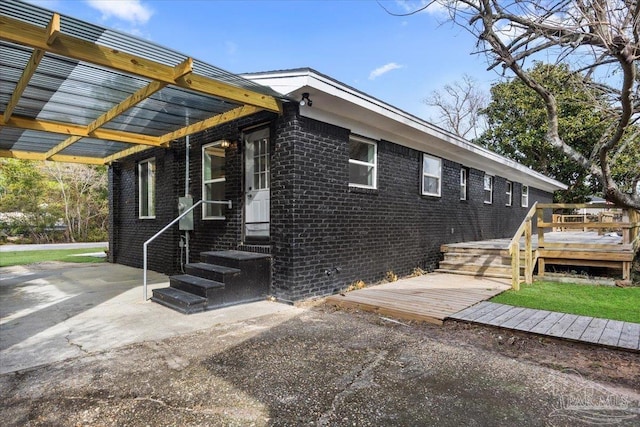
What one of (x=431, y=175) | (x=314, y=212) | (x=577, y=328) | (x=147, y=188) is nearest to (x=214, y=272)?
(x=314, y=212)

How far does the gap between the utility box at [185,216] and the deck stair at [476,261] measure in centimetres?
571

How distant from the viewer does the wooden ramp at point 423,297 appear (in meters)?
4.79

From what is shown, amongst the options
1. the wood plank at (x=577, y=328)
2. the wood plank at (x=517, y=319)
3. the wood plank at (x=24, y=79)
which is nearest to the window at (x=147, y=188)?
the wood plank at (x=24, y=79)

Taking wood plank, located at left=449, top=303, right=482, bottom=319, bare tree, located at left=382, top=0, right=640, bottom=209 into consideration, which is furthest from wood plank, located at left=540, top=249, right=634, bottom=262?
wood plank, located at left=449, top=303, right=482, bottom=319

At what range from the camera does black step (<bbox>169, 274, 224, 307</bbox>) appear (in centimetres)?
516

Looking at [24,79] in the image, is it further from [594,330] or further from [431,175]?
[431,175]

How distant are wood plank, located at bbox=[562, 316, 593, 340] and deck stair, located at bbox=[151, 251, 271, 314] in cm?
391

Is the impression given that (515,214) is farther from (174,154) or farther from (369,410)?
(369,410)

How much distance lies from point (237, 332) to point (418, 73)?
803 cm

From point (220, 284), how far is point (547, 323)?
4.18 m

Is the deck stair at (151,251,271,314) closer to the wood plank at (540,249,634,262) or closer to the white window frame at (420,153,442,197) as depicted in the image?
the white window frame at (420,153,442,197)

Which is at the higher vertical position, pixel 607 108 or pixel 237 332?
pixel 607 108

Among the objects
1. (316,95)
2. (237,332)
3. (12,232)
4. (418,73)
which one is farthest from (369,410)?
(12,232)

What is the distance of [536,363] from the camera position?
3.31m
